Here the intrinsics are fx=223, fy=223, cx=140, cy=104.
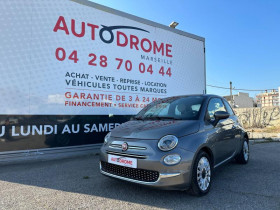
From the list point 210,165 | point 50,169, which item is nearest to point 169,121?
point 210,165

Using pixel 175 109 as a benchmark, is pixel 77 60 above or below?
above

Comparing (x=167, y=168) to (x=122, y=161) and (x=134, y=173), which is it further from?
(x=122, y=161)

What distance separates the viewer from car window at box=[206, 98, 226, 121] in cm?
379

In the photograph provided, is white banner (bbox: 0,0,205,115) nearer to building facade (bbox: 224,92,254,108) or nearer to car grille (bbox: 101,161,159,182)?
car grille (bbox: 101,161,159,182)

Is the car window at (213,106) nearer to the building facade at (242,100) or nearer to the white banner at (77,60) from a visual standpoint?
the white banner at (77,60)

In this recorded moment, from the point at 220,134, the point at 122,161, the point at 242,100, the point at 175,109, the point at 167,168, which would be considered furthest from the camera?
the point at 242,100

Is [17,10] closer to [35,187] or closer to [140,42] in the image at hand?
[140,42]

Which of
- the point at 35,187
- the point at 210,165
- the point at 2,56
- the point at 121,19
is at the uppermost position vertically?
the point at 121,19

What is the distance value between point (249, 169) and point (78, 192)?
3.47 meters

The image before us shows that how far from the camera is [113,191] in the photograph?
3.41 metres

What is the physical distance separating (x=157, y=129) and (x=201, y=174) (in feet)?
2.96

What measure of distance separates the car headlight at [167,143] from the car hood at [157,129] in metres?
0.06

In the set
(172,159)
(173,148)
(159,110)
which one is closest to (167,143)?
(173,148)

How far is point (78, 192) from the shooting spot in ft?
11.2
